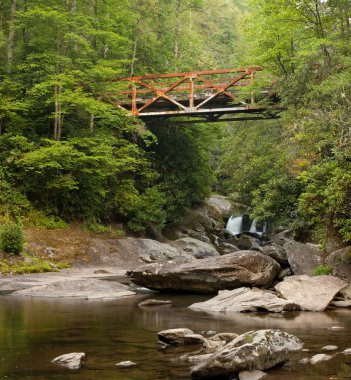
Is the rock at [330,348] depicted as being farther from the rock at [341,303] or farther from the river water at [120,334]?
the rock at [341,303]

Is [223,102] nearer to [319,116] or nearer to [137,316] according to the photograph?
[319,116]

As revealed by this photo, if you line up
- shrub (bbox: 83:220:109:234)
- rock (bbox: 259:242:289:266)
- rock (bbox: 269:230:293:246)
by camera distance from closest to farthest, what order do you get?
rock (bbox: 259:242:289:266), shrub (bbox: 83:220:109:234), rock (bbox: 269:230:293:246)

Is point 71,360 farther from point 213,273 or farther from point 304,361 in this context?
point 213,273

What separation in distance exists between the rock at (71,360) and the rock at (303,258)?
8.97 m

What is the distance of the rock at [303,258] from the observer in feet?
46.5

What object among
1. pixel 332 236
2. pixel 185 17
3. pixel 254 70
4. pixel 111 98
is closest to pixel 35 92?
pixel 111 98

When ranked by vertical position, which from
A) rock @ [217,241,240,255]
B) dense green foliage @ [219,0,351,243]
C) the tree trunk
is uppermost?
the tree trunk

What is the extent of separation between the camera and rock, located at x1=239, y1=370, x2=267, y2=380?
5.58 m

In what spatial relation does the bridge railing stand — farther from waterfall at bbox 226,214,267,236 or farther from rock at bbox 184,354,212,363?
rock at bbox 184,354,212,363

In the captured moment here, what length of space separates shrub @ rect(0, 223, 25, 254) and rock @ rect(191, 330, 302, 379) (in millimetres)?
12189

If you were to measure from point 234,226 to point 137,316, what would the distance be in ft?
79.2

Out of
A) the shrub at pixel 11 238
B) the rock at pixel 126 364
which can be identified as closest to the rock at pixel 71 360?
the rock at pixel 126 364

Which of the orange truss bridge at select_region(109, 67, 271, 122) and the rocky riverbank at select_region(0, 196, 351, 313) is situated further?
the orange truss bridge at select_region(109, 67, 271, 122)

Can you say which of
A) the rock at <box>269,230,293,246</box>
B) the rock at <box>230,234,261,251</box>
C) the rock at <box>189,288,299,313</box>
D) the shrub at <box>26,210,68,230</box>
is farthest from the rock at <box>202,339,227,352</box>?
the rock at <box>230,234,261,251</box>
